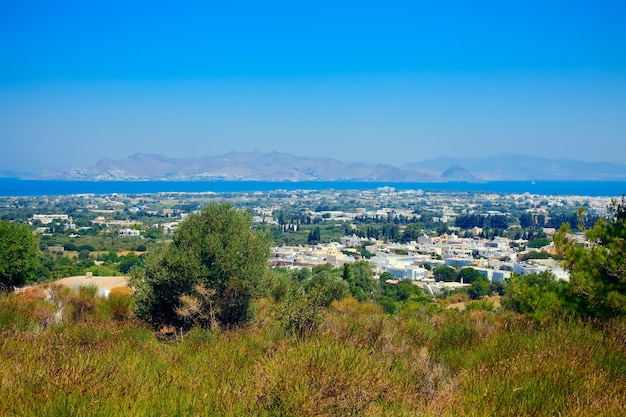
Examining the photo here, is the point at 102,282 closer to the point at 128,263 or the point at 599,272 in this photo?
the point at 599,272

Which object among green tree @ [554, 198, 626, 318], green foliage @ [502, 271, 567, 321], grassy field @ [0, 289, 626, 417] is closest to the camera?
grassy field @ [0, 289, 626, 417]

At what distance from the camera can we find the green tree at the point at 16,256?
14.9 metres

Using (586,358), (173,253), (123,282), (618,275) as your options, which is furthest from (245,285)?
(123,282)

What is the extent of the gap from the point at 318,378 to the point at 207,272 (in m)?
6.72

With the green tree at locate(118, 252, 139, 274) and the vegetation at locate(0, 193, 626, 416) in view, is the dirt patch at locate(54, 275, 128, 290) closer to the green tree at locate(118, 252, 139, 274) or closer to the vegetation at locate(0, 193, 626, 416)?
the vegetation at locate(0, 193, 626, 416)

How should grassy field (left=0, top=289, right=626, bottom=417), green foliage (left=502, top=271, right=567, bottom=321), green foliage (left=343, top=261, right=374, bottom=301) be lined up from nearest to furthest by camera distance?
grassy field (left=0, top=289, right=626, bottom=417) < green foliage (left=502, top=271, right=567, bottom=321) < green foliage (left=343, top=261, right=374, bottom=301)

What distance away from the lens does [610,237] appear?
7727mm

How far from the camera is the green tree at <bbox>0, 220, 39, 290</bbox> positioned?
48.9ft

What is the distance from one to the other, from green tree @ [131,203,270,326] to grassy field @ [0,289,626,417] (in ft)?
14.1

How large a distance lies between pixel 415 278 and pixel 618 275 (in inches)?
1387

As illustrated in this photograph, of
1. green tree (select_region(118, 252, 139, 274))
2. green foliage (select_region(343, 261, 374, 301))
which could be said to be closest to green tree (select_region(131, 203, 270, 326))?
→ green foliage (select_region(343, 261, 374, 301))

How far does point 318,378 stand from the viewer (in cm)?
339

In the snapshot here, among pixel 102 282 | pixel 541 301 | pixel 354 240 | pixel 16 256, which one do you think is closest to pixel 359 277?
pixel 102 282

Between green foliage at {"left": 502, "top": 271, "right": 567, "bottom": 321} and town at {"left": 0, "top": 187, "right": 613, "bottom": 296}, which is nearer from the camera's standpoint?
green foliage at {"left": 502, "top": 271, "right": 567, "bottom": 321}
